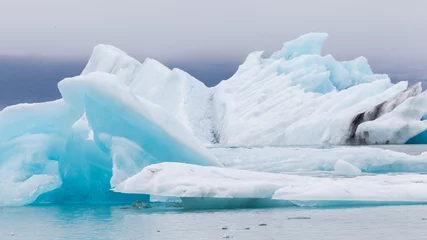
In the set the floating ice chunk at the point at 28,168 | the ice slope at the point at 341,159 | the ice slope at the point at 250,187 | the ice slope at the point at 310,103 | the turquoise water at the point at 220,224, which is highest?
the ice slope at the point at 310,103

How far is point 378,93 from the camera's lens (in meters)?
37.0

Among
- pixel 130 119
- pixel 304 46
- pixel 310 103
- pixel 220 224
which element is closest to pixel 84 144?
pixel 130 119

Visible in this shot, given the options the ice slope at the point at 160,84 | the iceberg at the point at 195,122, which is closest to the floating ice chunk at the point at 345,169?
the iceberg at the point at 195,122

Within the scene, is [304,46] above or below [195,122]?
above

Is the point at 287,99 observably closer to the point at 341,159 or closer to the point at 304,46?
the point at 304,46

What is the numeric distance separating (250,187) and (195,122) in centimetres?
3069

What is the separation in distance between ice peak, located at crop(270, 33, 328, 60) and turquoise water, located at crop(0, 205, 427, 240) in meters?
31.7

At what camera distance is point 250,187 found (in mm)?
10664

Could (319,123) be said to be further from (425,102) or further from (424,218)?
(424,218)

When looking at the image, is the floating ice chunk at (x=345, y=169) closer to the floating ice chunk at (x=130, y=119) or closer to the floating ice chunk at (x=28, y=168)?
the floating ice chunk at (x=130, y=119)

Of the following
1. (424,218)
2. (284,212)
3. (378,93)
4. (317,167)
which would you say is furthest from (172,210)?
(378,93)

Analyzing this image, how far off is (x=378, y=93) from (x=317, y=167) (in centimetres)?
2003

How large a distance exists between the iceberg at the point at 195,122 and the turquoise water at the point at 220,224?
1.88m

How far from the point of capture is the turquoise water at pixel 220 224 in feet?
27.3
